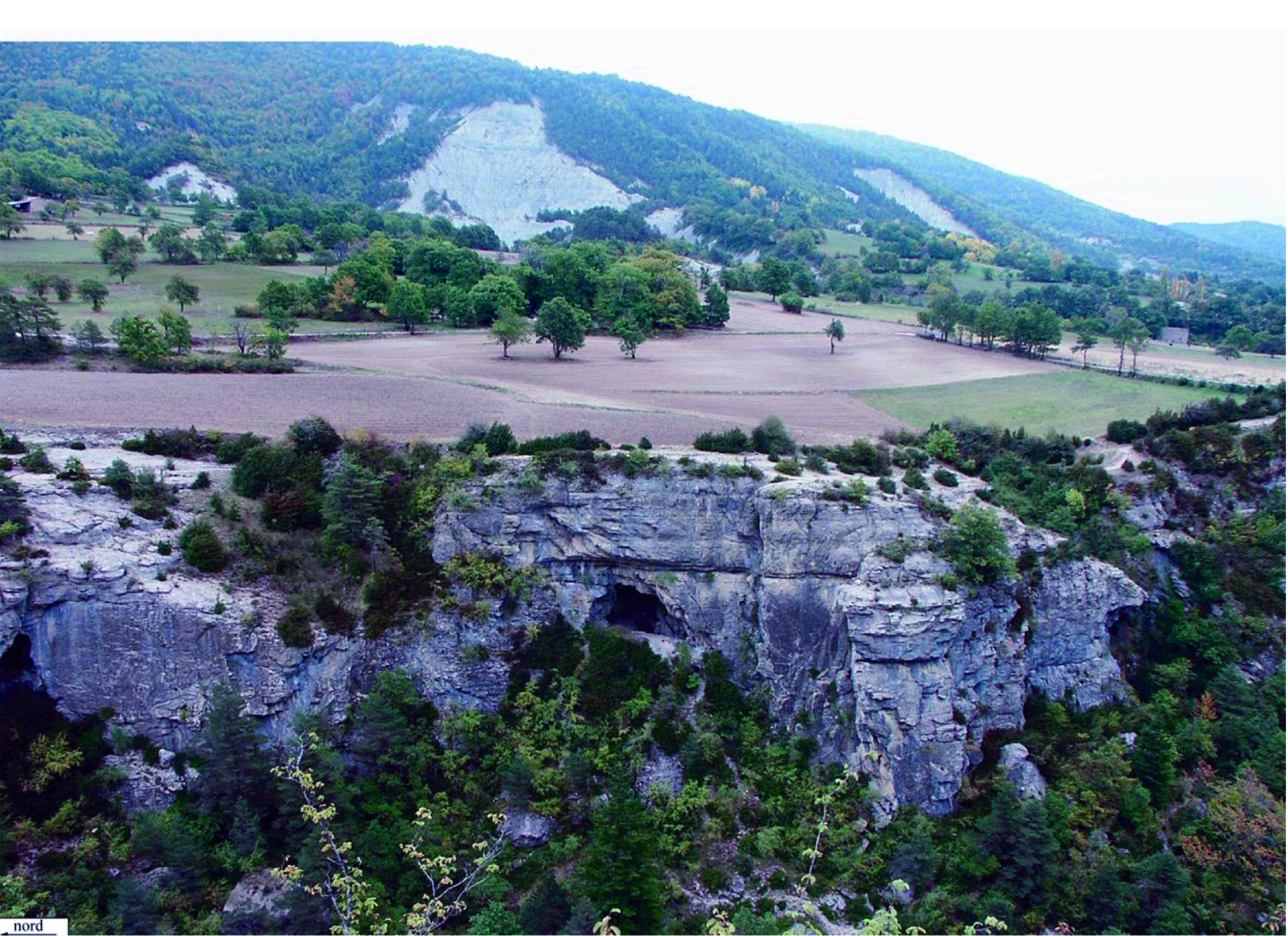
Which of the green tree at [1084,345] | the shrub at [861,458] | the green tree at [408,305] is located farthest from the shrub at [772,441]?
the green tree at [1084,345]

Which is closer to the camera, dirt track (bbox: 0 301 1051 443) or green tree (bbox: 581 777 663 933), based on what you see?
green tree (bbox: 581 777 663 933)

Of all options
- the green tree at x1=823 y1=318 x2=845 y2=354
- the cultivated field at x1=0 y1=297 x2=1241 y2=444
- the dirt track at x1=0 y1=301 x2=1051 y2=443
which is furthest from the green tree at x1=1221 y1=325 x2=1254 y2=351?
the green tree at x1=823 y1=318 x2=845 y2=354

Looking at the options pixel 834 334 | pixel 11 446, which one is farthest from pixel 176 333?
pixel 834 334

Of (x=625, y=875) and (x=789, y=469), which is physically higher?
(x=789, y=469)

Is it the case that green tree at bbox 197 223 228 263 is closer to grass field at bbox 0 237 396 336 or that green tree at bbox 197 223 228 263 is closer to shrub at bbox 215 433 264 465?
grass field at bbox 0 237 396 336

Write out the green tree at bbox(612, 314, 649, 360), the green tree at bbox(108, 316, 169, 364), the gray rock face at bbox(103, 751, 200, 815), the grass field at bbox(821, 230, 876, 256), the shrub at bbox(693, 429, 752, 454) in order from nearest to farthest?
the gray rock face at bbox(103, 751, 200, 815) → the shrub at bbox(693, 429, 752, 454) → the green tree at bbox(108, 316, 169, 364) → the green tree at bbox(612, 314, 649, 360) → the grass field at bbox(821, 230, 876, 256)

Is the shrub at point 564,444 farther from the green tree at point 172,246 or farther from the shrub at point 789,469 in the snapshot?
the green tree at point 172,246

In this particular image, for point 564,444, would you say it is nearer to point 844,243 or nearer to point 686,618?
point 686,618
